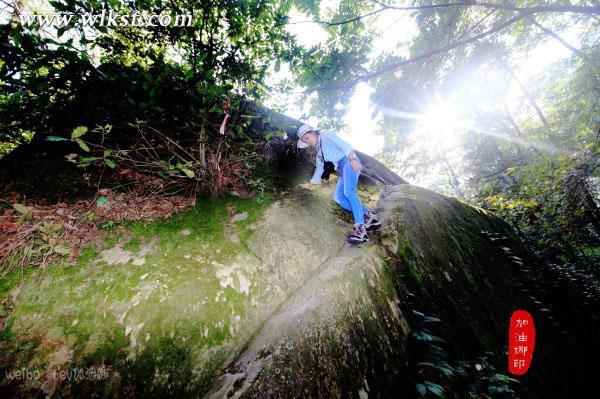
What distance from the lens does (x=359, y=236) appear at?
12.7 ft

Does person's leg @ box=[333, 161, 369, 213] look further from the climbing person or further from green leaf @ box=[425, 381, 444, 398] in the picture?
green leaf @ box=[425, 381, 444, 398]

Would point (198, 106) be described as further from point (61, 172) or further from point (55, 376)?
point (55, 376)

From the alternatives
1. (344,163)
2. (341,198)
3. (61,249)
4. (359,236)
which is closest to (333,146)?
(344,163)

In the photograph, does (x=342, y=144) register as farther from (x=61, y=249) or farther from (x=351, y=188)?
(x=61, y=249)

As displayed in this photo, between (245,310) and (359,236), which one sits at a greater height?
(359,236)

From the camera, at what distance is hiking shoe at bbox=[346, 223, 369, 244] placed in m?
3.84

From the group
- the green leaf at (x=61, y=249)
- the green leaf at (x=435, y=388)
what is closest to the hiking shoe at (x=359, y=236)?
the green leaf at (x=435, y=388)

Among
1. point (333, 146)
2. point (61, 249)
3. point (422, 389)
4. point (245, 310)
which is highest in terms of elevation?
point (333, 146)

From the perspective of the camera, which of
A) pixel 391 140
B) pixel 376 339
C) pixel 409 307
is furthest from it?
pixel 391 140

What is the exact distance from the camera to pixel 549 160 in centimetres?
708

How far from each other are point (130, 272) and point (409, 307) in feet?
11.1

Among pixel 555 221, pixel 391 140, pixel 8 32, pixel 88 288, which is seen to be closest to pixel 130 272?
pixel 88 288

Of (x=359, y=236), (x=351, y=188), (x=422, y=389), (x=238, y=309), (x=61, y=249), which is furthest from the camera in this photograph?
(x=351, y=188)

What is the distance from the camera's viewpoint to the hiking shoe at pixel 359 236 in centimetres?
384
